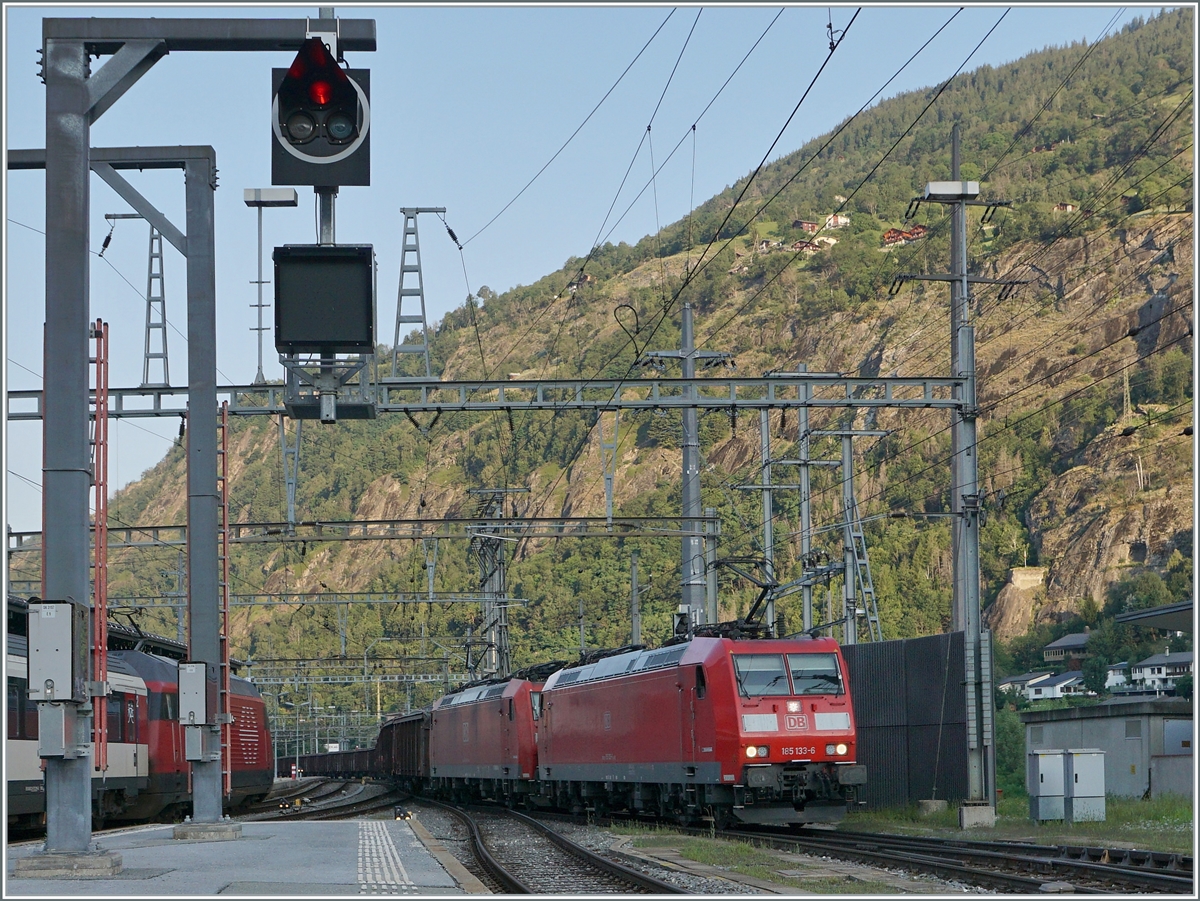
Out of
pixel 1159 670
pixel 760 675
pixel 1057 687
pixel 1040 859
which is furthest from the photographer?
pixel 1159 670

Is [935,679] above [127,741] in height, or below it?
above

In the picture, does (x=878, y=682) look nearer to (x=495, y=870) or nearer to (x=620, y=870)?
(x=495, y=870)

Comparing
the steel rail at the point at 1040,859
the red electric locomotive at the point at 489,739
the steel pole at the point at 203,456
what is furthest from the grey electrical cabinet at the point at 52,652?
the red electric locomotive at the point at 489,739

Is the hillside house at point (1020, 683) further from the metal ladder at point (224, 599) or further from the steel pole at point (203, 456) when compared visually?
the steel pole at point (203, 456)

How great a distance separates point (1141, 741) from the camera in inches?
1453

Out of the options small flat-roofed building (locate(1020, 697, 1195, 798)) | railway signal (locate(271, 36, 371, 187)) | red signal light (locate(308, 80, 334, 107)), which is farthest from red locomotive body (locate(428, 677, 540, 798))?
red signal light (locate(308, 80, 334, 107))

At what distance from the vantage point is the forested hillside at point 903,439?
113 m

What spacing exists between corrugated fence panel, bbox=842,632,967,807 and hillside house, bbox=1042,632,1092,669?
9304cm

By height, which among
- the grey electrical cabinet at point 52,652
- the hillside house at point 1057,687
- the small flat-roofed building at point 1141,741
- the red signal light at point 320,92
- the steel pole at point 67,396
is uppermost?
the red signal light at point 320,92

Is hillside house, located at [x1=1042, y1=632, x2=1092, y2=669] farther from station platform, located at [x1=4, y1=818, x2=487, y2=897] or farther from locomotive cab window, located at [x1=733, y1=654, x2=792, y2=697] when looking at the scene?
station platform, located at [x1=4, y1=818, x2=487, y2=897]

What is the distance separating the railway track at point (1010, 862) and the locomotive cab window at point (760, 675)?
2.43m

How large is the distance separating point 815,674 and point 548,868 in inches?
282

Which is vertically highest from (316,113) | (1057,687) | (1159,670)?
(316,113)

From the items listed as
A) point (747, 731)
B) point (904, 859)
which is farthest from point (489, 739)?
point (904, 859)
